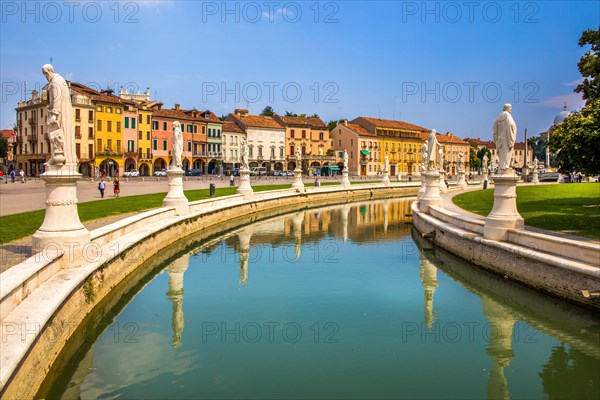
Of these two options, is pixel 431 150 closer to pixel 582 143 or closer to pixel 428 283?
pixel 582 143

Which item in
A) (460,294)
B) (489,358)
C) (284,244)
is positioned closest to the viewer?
(489,358)

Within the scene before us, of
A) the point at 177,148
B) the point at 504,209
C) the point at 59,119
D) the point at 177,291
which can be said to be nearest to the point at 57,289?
the point at 59,119

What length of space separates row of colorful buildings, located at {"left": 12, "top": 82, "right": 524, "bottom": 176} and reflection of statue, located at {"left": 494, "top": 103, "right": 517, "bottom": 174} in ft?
192

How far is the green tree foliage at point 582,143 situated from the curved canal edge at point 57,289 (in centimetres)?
1330

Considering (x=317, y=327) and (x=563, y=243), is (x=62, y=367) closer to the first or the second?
(x=317, y=327)

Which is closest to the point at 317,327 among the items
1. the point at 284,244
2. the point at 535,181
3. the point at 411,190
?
the point at 284,244

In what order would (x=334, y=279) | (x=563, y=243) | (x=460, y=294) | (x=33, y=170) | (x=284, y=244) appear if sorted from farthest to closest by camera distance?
(x=33, y=170) → (x=284, y=244) → (x=334, y=279) → (x=460, y=294) → (x=563, y=243)

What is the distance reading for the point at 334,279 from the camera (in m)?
13.5

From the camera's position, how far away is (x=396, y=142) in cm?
9956

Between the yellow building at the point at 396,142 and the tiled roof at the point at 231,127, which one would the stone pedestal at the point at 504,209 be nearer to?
the tiled roof at the point at 231,127

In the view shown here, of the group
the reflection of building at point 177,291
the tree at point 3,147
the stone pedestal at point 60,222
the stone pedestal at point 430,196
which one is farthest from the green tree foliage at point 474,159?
the stone pedestal at point 60,222

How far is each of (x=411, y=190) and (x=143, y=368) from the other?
47.7m

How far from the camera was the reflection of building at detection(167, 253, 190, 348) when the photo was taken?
920cm

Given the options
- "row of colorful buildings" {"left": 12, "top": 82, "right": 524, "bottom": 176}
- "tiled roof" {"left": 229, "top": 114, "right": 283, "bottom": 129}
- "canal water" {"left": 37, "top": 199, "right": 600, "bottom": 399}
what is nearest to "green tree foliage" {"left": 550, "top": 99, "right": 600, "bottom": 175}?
"canal water" {"left": 37, "top": 199, "right": 600, "bottom": 399}
